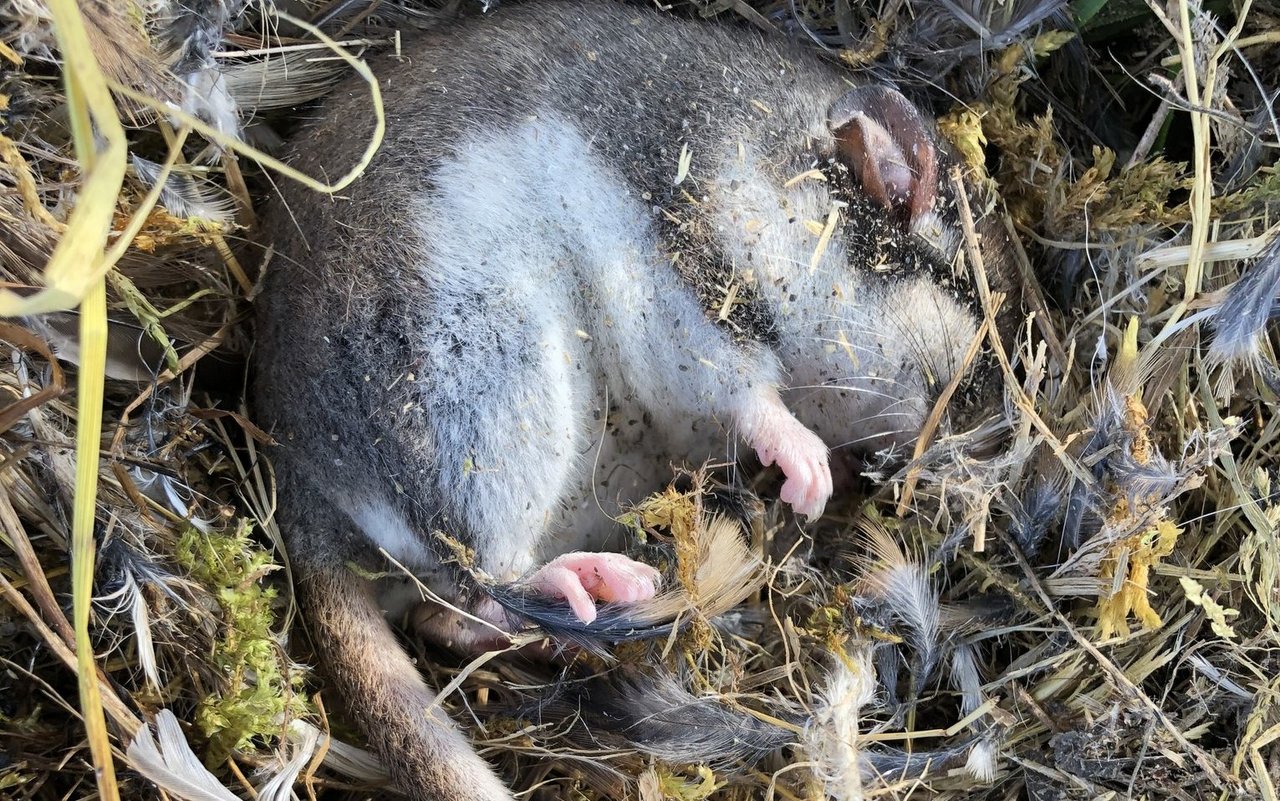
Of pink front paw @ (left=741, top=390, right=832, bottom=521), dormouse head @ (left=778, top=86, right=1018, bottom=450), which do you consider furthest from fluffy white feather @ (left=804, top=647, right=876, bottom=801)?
dormouse head @ (left=778, top=86, right=1018, bottom=450)

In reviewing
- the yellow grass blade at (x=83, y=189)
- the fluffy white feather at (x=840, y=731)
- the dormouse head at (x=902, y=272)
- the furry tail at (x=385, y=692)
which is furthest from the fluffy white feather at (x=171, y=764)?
the dormouse head at (x=902, y=272)

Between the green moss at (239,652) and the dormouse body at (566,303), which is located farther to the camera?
the dormouse body at (566,303)

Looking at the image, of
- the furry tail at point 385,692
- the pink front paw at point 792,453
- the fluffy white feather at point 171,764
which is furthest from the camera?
the pink front paw at point 792,453

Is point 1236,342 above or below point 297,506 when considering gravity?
below

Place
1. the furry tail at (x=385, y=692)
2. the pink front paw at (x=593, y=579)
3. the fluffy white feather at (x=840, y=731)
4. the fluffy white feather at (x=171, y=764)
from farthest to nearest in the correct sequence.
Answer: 1. the pink front paw at (x=593, y=579)
2. the furry tail at (x=385, y=692)
3. the fluffy white feather at (x=840, y=731)
4. the fluffy white feather at (x=171, y=764)

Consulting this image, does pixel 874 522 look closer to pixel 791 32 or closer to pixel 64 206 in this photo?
pixel 791 32

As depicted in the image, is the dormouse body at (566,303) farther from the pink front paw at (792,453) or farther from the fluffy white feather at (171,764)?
the fluffy white feather at (171,764)

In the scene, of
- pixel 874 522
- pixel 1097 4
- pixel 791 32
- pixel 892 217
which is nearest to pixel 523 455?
pixel 874 522
